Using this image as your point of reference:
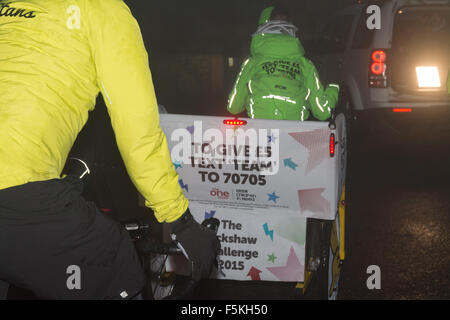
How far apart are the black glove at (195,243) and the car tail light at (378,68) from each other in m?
7.62

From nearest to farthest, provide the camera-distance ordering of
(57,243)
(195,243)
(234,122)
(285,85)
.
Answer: (57,243) → (195,243) → (234,122) → (285,85)

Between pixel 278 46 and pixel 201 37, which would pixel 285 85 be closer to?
pixel 278 46

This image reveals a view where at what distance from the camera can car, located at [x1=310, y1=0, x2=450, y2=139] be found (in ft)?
31.3

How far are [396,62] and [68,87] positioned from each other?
8.06 metres

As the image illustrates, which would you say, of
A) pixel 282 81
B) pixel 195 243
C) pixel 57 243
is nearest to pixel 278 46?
pixel 282 81

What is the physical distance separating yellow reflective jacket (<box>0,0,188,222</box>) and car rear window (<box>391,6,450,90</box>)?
784 cm

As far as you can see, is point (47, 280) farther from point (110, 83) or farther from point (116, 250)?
point (110, 83)

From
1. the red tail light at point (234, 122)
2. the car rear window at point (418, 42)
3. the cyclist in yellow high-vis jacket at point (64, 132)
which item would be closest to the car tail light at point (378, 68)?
the car rear window at point (418, 42)

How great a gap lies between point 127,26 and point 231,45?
Result: 23107 millimetres

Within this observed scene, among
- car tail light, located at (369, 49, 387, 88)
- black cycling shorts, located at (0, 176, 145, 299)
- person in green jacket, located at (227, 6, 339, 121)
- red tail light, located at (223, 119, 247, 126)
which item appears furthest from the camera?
car tail light, located at (369, 49, 387, 88)

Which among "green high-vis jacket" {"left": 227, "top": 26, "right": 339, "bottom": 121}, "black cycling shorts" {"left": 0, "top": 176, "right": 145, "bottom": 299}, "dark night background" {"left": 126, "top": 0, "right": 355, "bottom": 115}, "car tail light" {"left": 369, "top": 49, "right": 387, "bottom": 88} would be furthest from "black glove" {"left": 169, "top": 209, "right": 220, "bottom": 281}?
"dark night background" {"left": 126, "top": 0, "right": 355, "bottom": 115}

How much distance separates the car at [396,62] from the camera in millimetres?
9547

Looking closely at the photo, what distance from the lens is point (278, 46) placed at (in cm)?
502

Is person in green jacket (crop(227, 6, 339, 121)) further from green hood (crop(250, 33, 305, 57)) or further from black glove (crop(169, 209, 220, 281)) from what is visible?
black glove (crop(169, 209, 220, 281))
